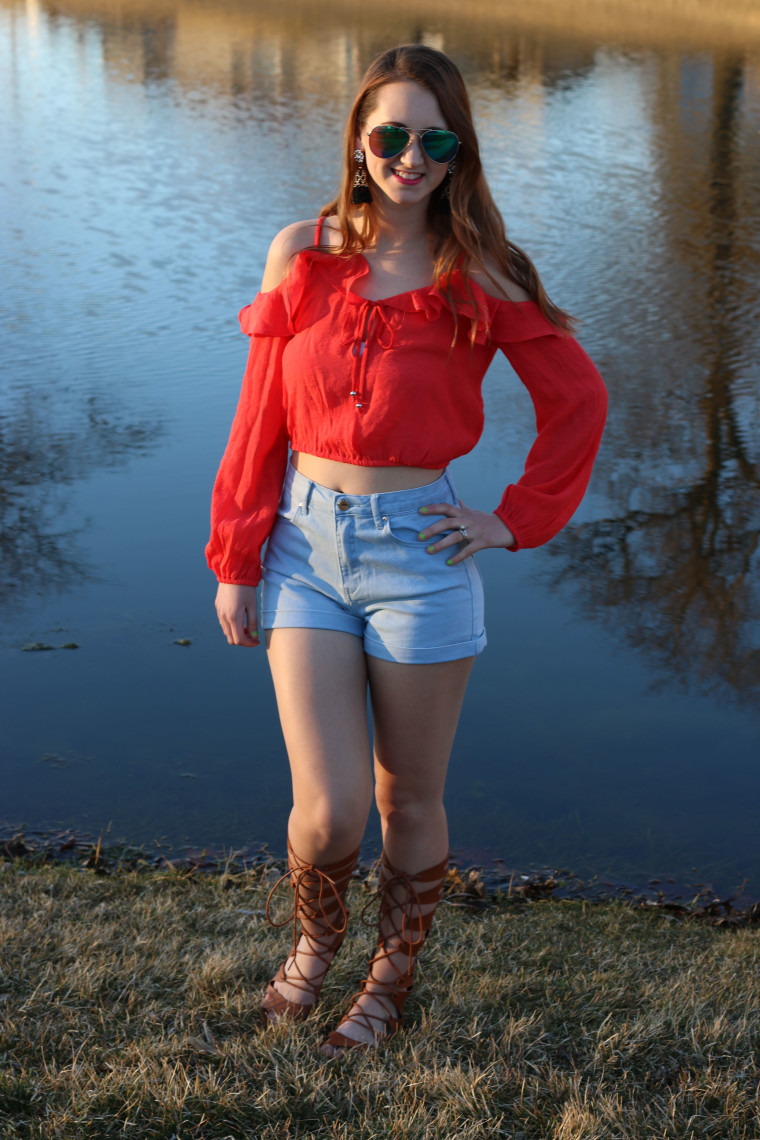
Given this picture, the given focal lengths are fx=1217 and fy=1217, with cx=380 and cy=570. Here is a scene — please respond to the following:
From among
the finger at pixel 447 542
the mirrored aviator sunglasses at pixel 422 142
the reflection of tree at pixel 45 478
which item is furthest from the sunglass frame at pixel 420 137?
the reflection of tree at pixel 45 478

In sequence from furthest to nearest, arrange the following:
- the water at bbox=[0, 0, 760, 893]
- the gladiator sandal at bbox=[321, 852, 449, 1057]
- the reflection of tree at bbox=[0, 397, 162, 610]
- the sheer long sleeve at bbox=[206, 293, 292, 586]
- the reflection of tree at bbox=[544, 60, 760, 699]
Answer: the reflection of tree at bbox=[0, 397, 162, 610] → the reflection of tree at bbox=[544, 60, 760, 699] → the water at bbox=[0, 0, 760, 893] → the gladiator sandal at bbox=[321, 852, 449, 1057] → the sheer long sleeve at bbox=[206, 293, 292, 586]

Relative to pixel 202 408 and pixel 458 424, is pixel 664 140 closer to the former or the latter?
pixel 202 408

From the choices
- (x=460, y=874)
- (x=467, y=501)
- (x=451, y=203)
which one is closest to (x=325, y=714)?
(x=451, y=203)

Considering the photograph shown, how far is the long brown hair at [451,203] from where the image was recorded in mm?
2512

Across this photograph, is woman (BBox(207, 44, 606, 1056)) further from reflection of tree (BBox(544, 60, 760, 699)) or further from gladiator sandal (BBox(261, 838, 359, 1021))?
reflection of tree (BBox(544, 60, 760, 699))

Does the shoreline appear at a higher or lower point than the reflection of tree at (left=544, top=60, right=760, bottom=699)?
higher

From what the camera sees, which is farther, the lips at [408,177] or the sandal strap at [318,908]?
the sandal strap at [318,908]

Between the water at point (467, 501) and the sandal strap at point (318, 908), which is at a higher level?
the sandal strap at point (318, 908)

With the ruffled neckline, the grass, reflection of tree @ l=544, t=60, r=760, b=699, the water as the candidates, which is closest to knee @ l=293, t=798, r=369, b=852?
the grass

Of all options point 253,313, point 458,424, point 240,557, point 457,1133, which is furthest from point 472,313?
point 457,1133

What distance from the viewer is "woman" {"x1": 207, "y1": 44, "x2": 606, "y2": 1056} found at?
251 cm

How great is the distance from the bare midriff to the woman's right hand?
318 mm

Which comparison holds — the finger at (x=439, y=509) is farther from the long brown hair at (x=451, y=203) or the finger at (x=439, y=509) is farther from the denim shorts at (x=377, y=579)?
the long brown hair at (x=451, y=203)

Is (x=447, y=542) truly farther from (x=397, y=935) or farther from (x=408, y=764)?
(x=397, y=935)
